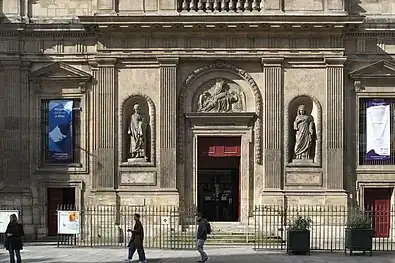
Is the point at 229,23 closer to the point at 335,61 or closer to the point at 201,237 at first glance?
the point at 335,61

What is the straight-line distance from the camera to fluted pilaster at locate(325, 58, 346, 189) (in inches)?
1508

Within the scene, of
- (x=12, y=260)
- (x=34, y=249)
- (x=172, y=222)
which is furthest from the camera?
(x=172, y=222)

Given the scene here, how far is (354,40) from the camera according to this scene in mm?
39062

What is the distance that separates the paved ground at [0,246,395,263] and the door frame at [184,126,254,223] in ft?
15.1

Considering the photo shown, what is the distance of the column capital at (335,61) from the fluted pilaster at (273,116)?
6.72 feet

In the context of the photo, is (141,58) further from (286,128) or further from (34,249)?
(34,249)

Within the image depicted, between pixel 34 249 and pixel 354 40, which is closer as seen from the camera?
pixel 34 249

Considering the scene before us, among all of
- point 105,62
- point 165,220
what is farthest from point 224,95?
point 165,220

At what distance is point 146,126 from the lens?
128 feet

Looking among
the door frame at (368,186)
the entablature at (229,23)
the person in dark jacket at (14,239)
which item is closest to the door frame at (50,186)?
the entablature at (229,23)

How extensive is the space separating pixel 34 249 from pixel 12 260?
699 centimetres

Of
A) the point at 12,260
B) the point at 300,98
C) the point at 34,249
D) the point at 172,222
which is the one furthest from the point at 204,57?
the point at 12,260

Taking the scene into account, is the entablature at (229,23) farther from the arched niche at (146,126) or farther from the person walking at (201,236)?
the person walking at (201,236)

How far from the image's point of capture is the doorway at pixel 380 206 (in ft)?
128
